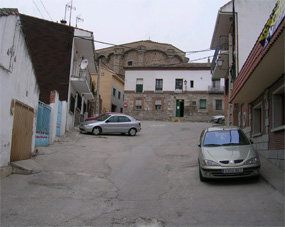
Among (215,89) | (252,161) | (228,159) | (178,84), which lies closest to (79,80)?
(228,159)

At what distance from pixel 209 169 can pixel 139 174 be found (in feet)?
8.58

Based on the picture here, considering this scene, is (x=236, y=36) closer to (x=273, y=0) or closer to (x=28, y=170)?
(x=273, y=0)

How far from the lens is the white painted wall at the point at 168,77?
41.2m

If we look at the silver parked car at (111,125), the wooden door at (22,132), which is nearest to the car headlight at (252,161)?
the wooden door at (22,132)

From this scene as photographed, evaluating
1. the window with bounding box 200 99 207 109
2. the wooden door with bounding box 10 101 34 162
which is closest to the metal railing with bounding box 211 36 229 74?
the wooden door with bounding box 10 101 34 162

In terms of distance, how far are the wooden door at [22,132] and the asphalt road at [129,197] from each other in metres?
0.77

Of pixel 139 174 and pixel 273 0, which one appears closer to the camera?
pixel 139 174

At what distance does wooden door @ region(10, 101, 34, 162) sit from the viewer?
889cm

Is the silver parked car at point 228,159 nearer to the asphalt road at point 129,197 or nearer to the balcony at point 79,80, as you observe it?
the asphalt road at point 129,197

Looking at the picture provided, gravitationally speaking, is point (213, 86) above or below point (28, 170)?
above

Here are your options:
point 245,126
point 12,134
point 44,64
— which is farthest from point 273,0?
point 12,134

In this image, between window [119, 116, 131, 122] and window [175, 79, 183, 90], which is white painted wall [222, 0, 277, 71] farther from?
window [175, 79, 183, 90]

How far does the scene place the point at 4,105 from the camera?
25.5 ft

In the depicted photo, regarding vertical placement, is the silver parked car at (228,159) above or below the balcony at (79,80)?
below
